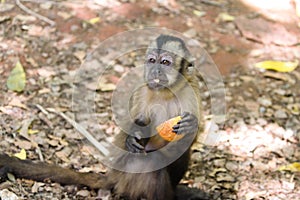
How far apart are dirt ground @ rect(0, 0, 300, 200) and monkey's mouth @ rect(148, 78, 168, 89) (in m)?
0.77

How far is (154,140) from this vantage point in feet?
12.1

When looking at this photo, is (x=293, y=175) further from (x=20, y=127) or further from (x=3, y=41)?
(x=3, y=41)

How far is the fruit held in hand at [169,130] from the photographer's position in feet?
11.7

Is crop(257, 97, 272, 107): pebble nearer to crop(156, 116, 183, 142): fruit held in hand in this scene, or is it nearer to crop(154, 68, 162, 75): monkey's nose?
crop(156, 116, 183, 142): fruit held in hand

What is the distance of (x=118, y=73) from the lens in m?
5.10

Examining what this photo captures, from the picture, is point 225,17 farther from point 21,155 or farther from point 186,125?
point 21,155

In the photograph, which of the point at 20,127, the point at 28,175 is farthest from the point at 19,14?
the point at 28,175

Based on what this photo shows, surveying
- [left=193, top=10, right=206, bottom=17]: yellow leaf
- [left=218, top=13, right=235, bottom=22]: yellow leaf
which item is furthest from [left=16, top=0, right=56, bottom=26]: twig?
[left=218, top=13, right=235, bottom=22]: yellow leaf

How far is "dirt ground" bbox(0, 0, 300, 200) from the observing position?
4.04 meters

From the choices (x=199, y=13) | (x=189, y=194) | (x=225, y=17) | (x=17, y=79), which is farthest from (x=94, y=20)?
(x=189, y=194)

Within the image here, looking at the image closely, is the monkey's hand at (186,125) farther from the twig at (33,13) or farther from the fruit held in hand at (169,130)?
the twig at (33,13)

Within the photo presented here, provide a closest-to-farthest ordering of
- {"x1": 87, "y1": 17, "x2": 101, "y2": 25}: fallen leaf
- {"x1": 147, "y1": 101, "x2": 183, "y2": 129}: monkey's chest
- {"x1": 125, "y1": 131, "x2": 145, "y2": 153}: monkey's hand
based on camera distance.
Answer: {"x1": 125, "y1": 131, "x2": 145, "y2": 153}: monkey's hand, {"x1": 147, "y1": 101, "x2": 183, "y2": 129}: monkey's chest, {"x1": 87, "y1": 17, "x2": 101, "y2": 25}: fallen leaf

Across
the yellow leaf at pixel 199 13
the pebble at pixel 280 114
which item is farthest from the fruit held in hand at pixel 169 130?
the yellow leaf at pixel 199 13

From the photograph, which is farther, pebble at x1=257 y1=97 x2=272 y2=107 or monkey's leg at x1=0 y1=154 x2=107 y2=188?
pebble at x1=257 y1=97 x2=272 y2=107
